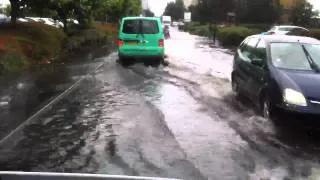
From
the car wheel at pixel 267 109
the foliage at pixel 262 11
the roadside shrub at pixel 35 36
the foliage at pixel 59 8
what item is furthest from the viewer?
the foliage at pixel 262 11

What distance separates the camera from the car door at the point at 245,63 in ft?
37.3

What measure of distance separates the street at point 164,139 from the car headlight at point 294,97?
0.33 metres

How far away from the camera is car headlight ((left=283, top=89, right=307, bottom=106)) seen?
864 cm

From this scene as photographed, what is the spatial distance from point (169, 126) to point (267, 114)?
1765mm

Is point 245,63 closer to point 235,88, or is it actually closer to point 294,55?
point 235,88

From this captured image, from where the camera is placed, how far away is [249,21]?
62.8 meters

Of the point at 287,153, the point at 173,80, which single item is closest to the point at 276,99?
the point at 287,153

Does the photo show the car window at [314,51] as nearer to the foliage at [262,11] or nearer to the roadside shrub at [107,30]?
the roadside shrub at [107,30]

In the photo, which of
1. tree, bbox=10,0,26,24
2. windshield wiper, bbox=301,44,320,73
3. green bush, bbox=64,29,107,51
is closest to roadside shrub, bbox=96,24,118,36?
green bush, bbox=64,29,107,51

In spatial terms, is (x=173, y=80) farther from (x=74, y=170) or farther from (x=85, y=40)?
(x=85, y=40)

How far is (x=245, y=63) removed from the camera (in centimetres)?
1177

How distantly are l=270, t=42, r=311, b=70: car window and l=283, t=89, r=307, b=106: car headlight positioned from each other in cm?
122

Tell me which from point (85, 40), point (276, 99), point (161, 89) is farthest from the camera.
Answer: point (85, 40)

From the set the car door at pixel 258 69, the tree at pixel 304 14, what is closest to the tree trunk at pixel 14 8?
the car door at pixel 258 69
